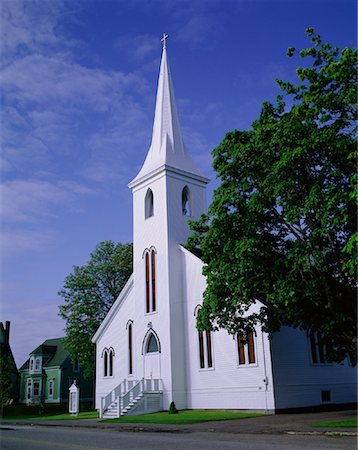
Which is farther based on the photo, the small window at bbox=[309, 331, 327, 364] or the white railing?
the white railing

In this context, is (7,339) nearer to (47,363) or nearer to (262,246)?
(47,363)

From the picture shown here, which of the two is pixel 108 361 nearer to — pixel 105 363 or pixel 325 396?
pixel 105 363

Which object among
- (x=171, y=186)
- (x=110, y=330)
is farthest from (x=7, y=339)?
(x=171, y=186)

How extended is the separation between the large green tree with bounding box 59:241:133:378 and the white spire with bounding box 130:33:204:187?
12.6 metres

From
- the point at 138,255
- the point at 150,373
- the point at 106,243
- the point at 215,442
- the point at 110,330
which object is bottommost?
the point at 215,442

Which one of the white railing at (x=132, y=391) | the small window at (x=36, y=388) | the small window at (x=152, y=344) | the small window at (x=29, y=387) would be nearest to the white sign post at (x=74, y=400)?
the white railing at (x=132, y=391)

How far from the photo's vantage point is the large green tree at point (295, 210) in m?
17.1

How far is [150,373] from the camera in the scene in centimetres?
3117

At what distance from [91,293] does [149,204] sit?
1342cm

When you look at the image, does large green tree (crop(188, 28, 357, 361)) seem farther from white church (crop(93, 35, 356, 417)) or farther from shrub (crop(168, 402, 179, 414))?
shrub (crop(168, 402, 179, 414))

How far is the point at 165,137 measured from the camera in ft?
117

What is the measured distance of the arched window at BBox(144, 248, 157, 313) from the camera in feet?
107

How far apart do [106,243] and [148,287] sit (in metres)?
14.5

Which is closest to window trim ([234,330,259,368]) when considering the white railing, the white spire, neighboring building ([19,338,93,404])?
the white railing
